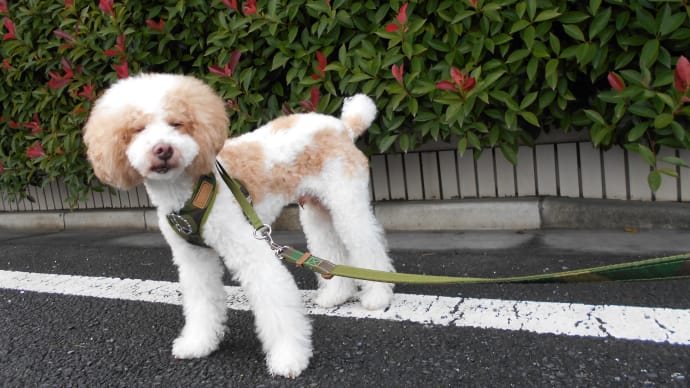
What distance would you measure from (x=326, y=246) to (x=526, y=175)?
6.11ft

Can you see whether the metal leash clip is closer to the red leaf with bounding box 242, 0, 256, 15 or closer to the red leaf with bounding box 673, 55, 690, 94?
the red leaf with bounding box 242, 0, 256, 15

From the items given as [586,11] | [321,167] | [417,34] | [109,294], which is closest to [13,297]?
[109,294]

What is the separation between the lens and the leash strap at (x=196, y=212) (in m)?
2.03

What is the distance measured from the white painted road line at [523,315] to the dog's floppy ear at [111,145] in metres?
1.17

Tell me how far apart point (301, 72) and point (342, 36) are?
40 cm

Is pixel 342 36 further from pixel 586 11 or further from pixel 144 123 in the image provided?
pixel 144 123

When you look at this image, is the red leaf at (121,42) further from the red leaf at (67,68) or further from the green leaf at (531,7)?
the green leaf at (531,7)

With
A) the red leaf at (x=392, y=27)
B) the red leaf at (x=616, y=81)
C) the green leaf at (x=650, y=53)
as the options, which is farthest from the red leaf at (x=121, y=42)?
the green leaf at (x=650, y=53)

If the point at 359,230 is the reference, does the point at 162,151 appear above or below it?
above

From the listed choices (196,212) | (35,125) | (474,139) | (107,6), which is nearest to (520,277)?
(196,212)

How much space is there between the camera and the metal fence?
11.6 feet

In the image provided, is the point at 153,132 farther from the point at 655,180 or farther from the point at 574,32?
the point at 655,180

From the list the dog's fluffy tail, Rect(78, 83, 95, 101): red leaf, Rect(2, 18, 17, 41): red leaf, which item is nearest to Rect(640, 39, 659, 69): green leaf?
the dog's fluffy tail

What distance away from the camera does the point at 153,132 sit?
183 centimetres
